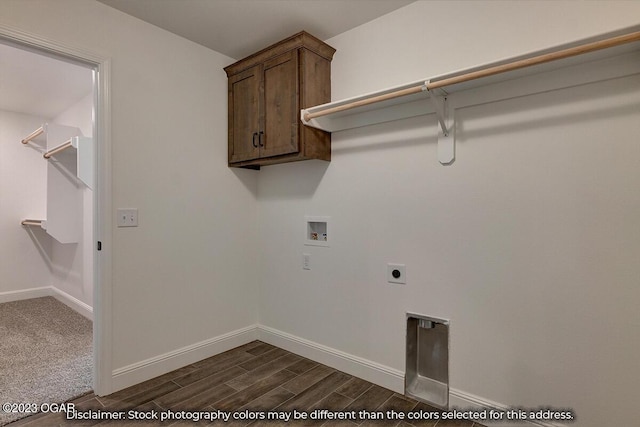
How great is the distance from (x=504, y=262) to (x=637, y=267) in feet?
1.70

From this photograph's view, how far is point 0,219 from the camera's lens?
13.9 feet

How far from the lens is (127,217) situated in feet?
7.33

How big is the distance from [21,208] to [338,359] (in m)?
4.71

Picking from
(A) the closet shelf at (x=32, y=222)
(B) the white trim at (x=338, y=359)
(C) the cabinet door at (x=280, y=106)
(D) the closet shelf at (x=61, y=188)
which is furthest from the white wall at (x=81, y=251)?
(C) the cabinet door at (x=280, y=106)

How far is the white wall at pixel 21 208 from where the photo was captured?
424 centimetres

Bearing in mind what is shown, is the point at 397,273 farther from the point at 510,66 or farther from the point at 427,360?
the point at 510,66

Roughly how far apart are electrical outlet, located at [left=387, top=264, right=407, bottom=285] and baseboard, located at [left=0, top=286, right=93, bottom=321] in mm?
3421

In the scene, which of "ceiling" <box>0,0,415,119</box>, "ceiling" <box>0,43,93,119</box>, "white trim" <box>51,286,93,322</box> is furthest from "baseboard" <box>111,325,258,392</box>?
"ceiling" <box>0,0,415,119</box>

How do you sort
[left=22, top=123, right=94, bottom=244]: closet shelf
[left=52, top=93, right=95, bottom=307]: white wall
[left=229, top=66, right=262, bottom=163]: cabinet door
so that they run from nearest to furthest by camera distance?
[left=229, top=66, right=262, bottom=163]: cabinet door, [left=52, top=93, right=95, bottom=307]: white wall, [left=22, top=123, right=94, bottom=244]: closet shelf

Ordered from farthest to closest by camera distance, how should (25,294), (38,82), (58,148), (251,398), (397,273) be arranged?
(25,294) < (58,148) < (38,82) < (397,273) < (251,398)

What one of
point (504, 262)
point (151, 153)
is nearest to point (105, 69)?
point (151, 153)

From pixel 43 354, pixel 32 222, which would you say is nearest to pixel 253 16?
pixel 43 354

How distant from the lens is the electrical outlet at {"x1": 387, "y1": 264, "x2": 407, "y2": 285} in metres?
2.14

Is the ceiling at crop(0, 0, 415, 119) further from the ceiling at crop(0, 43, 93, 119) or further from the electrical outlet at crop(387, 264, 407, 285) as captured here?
the electrical outlet at crop(387, 264, 407, 285)
